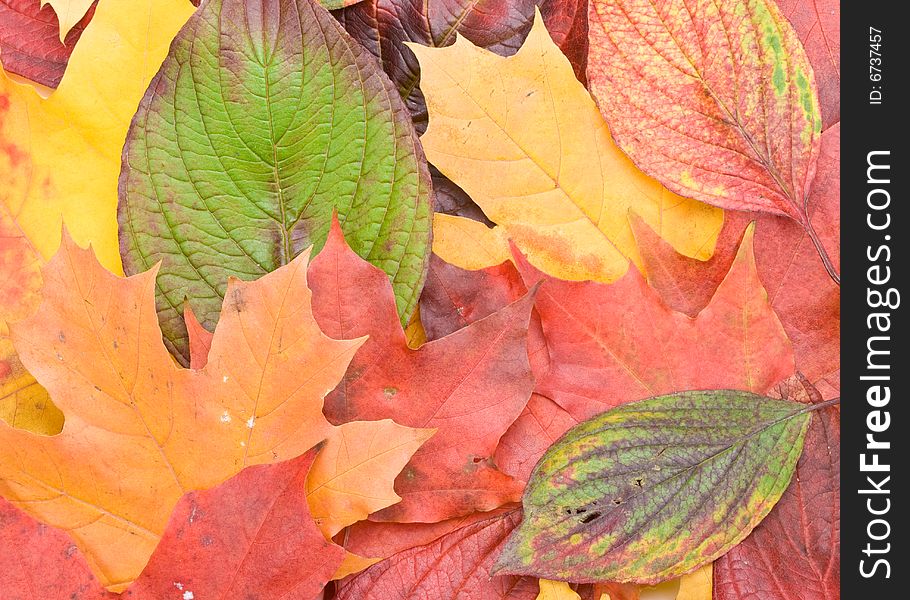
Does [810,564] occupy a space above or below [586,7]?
below

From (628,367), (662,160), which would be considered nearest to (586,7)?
(662,160)

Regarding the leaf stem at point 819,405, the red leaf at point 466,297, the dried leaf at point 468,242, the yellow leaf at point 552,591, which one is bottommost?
the yellow leaf at point 552,591

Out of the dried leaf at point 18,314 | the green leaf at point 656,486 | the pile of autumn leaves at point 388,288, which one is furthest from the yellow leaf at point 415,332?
the dried leaf at point 18,314

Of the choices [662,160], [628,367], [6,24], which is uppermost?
[6,24]

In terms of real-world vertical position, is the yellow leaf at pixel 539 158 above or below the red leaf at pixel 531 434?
above

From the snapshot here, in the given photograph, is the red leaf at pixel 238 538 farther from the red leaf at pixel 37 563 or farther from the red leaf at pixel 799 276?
the red leaf at pixel 799 276

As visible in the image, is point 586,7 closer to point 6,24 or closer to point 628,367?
point 628,367

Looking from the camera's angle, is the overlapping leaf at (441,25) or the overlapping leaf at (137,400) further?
the overlapping leaf at (441,25)
